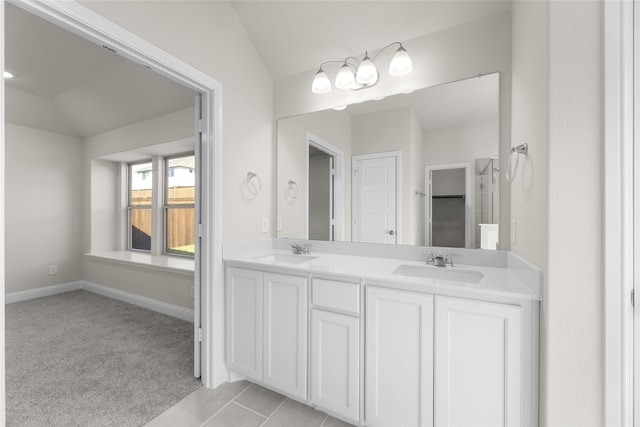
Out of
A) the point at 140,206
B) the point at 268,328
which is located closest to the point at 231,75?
the point at 268,328

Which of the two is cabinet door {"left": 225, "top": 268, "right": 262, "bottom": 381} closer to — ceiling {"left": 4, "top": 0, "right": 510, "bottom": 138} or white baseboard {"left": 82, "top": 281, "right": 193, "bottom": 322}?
white baseboard {"left": 82, "top": 281, "right": 193, "bottom": 322}

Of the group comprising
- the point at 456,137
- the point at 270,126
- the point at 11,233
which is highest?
the point at 270,126

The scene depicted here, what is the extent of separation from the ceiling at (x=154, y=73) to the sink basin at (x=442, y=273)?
4.89ft

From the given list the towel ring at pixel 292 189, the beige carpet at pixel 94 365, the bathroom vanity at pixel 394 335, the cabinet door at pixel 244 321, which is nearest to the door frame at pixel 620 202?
the bathroom vanity at pixel 394 335

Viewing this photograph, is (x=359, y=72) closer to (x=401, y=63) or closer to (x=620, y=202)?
(x=401, y=63)

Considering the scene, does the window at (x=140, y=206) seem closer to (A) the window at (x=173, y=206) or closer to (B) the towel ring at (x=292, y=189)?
(A) the window at (x=173, y=206)

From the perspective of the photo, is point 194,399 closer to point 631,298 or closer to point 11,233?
point 631,298

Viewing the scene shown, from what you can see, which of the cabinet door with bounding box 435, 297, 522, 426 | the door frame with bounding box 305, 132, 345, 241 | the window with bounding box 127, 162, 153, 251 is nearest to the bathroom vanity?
the cabinet door with bounding box 435, 297, 522, 426

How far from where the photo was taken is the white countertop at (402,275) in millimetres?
1127

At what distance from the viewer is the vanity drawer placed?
140 centimetres

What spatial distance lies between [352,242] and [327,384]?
36.8 inches

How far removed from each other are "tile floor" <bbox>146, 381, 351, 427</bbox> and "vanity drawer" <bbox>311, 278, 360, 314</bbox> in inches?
A: 25.8

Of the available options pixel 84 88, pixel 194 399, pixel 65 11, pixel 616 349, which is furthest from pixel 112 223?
pixel 616 349

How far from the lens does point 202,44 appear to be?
175cm
